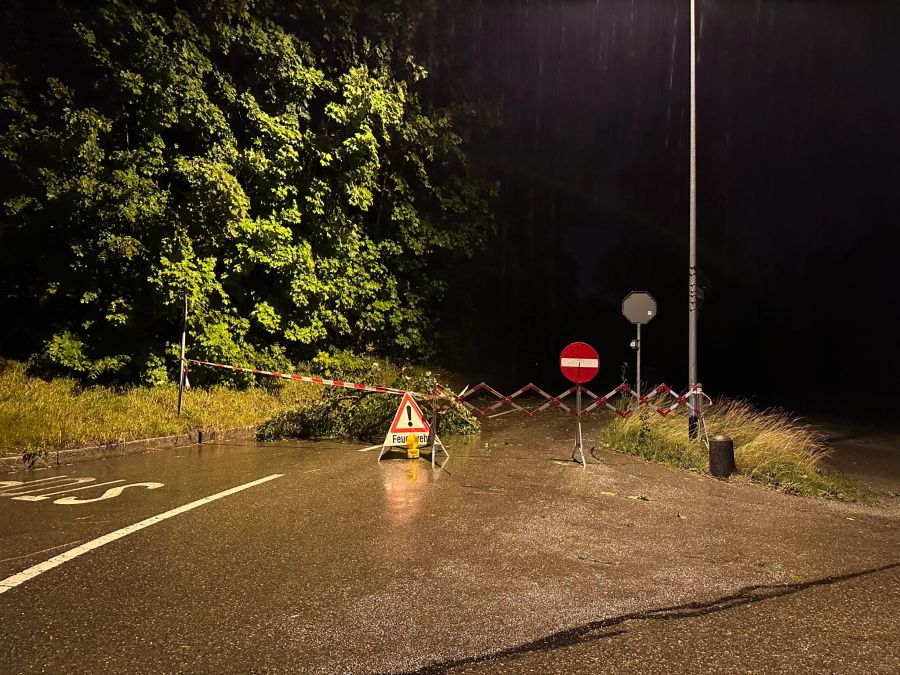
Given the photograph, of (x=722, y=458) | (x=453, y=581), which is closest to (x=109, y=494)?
(x=453, y=581)

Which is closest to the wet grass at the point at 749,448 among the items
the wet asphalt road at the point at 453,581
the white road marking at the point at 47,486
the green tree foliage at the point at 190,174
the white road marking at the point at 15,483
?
the wet asphalt road at the point at 453,581

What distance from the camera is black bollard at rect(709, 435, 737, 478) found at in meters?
8.40

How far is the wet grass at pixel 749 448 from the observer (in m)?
8.16

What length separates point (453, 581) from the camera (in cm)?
414

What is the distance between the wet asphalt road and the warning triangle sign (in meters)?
1.66

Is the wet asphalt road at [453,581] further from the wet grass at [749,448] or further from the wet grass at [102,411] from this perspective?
the wet grass at [102,411]

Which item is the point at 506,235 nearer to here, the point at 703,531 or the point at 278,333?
the point at 278,333

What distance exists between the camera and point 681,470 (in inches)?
347

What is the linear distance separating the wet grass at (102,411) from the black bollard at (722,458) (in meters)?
8.72

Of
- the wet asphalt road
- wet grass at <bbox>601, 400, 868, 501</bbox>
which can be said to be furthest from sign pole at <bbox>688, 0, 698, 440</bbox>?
the wet asphalt road

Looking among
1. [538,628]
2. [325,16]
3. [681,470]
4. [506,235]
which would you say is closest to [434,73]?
[325,16]

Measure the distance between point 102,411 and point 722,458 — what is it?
10343 millimetres

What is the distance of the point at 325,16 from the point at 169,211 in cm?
774

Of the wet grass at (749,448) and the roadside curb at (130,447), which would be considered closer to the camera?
the wet grass at (749,448)
